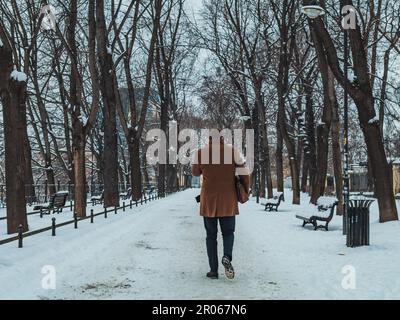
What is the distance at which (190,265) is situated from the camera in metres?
8.51

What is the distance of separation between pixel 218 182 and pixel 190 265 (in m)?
2.01

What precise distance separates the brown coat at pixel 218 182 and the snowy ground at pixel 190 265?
0.99 metres

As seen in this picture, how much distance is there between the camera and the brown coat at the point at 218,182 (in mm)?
7023

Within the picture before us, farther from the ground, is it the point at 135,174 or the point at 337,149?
the point at 337,149

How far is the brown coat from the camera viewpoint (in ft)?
23.0

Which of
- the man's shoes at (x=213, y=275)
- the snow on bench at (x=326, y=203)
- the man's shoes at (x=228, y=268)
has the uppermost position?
the snow on bench at (x=326, y=203)

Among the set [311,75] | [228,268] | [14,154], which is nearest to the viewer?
[228,268]

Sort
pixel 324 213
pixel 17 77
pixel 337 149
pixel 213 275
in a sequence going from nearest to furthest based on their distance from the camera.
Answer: pixel 213 275 → pixel 17 77 → pixel 324 213 → pixel 337 149

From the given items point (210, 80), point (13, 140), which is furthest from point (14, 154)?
point (210, 80)

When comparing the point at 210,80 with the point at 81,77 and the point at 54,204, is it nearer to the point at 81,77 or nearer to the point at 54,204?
the point at 81,77

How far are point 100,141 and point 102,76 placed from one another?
1969 cm

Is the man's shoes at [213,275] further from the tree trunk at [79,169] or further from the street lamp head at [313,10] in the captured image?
the tree trunk at [79,169]

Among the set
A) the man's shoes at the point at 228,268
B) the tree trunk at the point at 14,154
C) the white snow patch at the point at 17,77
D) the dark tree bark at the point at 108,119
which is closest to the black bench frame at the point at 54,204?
the dark tree bark at the point at 108,119
